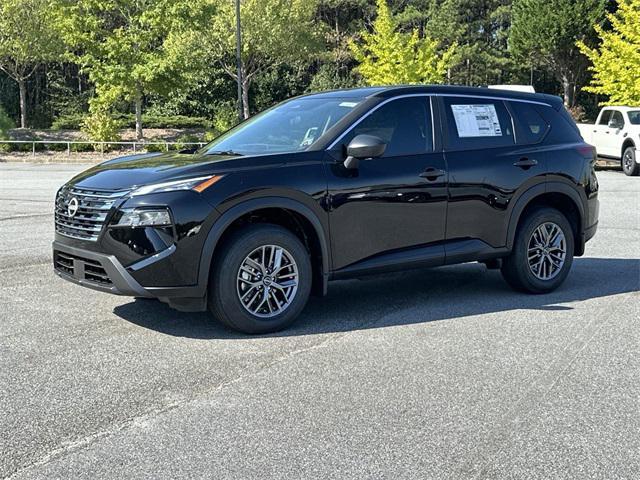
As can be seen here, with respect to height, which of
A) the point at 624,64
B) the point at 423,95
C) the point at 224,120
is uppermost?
the point at 624,64

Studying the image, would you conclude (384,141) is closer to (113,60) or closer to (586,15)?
(113,60)

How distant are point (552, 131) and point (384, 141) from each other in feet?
7.09

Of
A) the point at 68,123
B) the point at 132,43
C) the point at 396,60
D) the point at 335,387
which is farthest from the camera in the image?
the point at 68,123

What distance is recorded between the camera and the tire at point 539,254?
688 centimetres

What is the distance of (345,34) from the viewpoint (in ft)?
184

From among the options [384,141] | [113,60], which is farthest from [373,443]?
[113,60]

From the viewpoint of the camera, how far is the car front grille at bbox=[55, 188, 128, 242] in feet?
17.5

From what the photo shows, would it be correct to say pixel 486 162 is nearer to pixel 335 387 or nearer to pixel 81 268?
pixel 335 387

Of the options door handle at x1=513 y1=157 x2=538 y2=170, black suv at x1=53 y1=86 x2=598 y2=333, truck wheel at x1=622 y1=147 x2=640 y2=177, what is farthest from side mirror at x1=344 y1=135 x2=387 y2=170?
truck wheel at x1=622 y1=147 x2=640 y2=177

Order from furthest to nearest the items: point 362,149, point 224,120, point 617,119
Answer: point 224,120
point 617,119
point 362,149

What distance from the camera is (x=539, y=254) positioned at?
23.0 ft

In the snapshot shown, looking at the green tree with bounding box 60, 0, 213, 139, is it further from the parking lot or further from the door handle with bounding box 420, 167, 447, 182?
the door handle with bounding box 420, 167, 447, 182

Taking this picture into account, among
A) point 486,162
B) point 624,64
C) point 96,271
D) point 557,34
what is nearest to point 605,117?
point 624,64

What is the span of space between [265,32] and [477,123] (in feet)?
122
